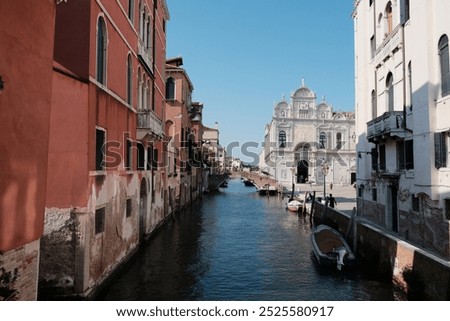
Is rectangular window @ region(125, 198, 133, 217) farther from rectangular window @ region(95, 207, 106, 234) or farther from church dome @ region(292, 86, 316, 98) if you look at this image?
church dome @ region(292, 86, 316, 98)

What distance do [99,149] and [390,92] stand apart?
10.7 m

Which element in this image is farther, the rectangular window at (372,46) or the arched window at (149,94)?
the rectangular window at (372,46)

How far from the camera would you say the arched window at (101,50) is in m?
8.05

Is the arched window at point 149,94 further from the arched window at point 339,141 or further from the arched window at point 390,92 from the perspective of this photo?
the arched window at point 339,141

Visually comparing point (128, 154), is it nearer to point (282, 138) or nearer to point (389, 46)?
point (389, 46)

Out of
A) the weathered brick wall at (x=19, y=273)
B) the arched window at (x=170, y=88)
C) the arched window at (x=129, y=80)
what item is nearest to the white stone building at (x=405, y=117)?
the arched window at (x=129, y=80)

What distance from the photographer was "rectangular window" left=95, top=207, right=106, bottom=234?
7.82 meters

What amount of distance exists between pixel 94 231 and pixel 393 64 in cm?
1136

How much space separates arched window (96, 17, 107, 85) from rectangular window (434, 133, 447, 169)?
871cm

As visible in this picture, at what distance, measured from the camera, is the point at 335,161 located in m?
45.5

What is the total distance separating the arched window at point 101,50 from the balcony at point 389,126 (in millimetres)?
9025

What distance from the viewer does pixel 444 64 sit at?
9633 mm

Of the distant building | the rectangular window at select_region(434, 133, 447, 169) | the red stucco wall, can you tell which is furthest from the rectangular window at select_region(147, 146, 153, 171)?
the rectangular window at select_region(434, 133, 447, 169)
